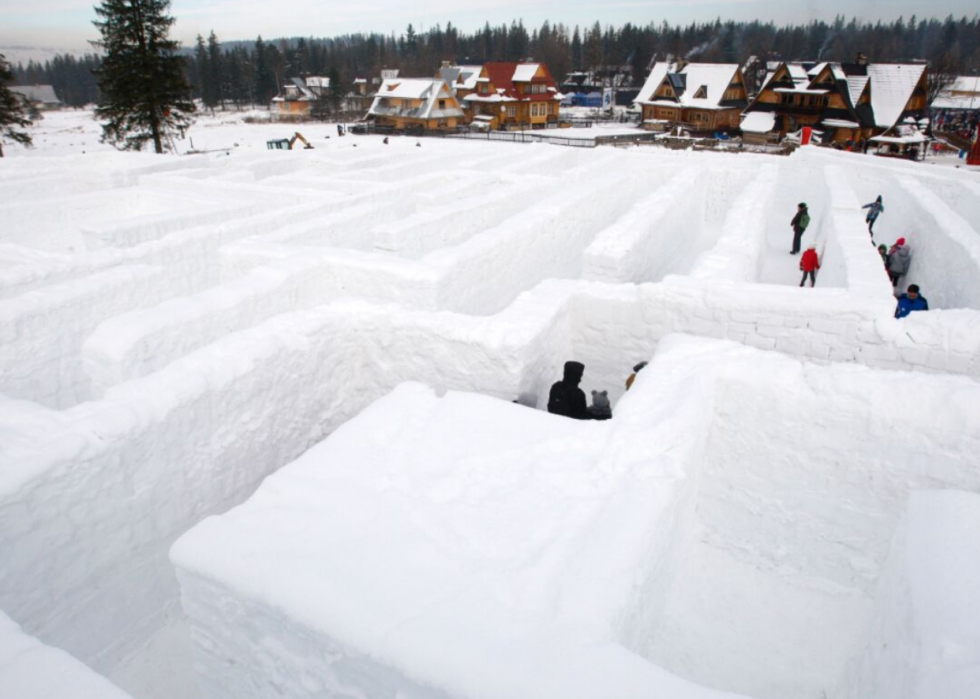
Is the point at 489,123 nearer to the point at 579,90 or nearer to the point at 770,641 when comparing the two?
the point at 579,90

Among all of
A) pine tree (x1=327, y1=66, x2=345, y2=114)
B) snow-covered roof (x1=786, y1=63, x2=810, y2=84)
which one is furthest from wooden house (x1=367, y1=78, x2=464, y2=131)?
snow-covered roof (x1=786, y1=63, x2=810, y2=84)

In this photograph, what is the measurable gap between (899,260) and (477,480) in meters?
9.33

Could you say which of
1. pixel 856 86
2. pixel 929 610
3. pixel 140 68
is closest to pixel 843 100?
pixel 856 86

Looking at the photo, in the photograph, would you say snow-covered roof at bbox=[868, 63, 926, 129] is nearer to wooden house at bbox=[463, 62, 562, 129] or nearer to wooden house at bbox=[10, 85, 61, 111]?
wooden house at bbox=[463, 62, 562, 129]

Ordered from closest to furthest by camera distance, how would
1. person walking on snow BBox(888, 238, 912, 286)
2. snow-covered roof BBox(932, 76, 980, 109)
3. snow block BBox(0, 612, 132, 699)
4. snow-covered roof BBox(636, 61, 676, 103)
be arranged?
snow block BBox(0, 612, 132, 699)
person walking on snow BBox(888, 238, 912, 286)
snow-covered roof BBox(636, 61, 676, 103)
snow-covered roof BBox(932, 76, 980, 109)

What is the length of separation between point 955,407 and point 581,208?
678 centimetres

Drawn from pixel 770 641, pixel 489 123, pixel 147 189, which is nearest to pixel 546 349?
pixel 770 641

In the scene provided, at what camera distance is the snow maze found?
245cm

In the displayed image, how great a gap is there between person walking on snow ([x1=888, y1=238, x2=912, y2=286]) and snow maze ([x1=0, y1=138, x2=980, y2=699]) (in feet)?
5.96

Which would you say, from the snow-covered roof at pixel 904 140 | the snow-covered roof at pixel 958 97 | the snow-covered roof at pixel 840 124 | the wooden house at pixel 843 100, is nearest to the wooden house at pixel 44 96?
the wooden house at pixel 843 100

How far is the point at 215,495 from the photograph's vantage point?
4504 mm

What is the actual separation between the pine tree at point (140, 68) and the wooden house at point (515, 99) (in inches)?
970

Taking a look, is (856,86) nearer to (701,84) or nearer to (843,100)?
(843,100)

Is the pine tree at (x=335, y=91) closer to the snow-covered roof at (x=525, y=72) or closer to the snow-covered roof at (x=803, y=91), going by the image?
the snow-covered roof at (x=525, y=72)
